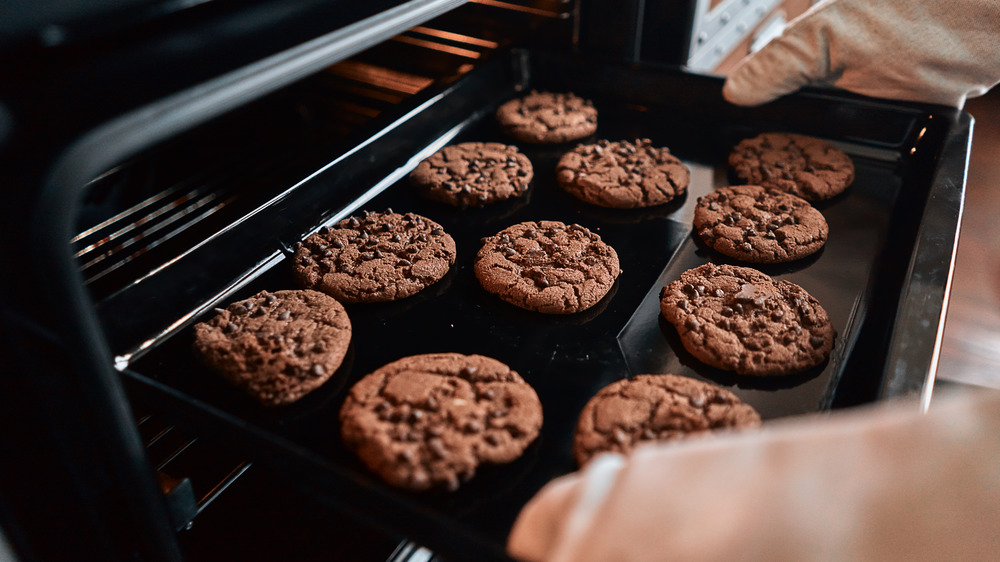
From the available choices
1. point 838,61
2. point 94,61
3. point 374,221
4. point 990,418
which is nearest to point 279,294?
point 374,221

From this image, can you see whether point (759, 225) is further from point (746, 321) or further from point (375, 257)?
point (375, 257)

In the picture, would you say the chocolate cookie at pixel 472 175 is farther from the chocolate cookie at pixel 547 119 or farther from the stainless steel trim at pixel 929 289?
the stainless steel trim at pixel 929 289

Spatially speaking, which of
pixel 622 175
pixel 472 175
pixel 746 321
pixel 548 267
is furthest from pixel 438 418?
pixel 622 175

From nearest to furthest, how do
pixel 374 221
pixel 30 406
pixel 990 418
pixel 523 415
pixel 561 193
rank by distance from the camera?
1. pixel 990 418
2. pixel 30 406
3. pixel 523 415
4. pixel 374 221
5. pixel 561 193

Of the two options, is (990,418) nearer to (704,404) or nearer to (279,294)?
(704,404)

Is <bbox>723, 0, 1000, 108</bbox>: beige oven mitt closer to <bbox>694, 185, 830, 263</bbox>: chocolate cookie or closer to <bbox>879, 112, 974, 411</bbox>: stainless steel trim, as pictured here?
<bbox>879, 112, 974, 411</bbox>: stainless steel trim

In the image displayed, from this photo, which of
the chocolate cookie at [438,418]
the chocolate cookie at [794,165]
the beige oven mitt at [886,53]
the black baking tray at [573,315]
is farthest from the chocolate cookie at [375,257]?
the beige oven mitt at [886,53]

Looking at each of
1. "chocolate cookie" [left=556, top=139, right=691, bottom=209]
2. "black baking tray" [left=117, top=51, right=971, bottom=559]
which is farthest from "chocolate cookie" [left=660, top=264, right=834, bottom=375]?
"chocolate cookie" [left=556, top=139, right=691, bottom=209]
